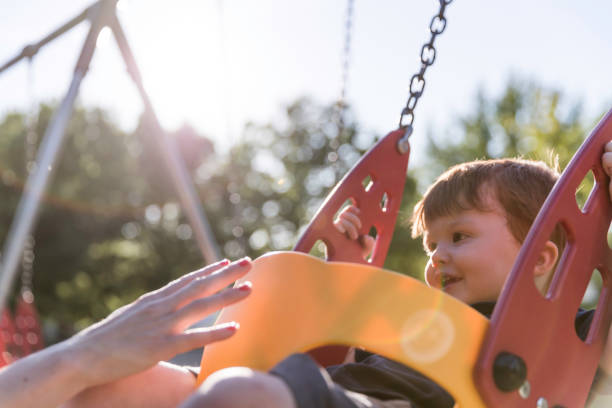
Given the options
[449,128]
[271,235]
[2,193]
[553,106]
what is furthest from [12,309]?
[553,106]

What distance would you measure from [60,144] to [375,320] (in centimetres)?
262

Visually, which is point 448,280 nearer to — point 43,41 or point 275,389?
point 275,389

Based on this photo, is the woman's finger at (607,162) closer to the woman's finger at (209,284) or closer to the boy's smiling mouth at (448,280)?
the boy's smiling mouth at (448,280)

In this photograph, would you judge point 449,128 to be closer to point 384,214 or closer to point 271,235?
point 271,235

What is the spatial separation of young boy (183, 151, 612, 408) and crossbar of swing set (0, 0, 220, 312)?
174 centimetres

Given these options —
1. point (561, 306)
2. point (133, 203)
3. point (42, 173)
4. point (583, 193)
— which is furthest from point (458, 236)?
point (133, 203)

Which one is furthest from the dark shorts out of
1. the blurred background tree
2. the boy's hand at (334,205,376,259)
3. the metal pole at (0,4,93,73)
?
the blurred background tree

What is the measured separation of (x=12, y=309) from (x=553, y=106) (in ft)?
43.5

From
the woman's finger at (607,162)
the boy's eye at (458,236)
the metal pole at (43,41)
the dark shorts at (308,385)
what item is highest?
the metal pole at (43,41)

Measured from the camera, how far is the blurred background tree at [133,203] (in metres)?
15.6

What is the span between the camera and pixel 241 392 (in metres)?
0.74

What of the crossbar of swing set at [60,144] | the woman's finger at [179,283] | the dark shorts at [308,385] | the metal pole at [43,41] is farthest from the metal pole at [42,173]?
the dark shorts at [308,385]

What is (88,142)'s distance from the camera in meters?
16.9

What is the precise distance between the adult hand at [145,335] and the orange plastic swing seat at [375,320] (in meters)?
0.09
